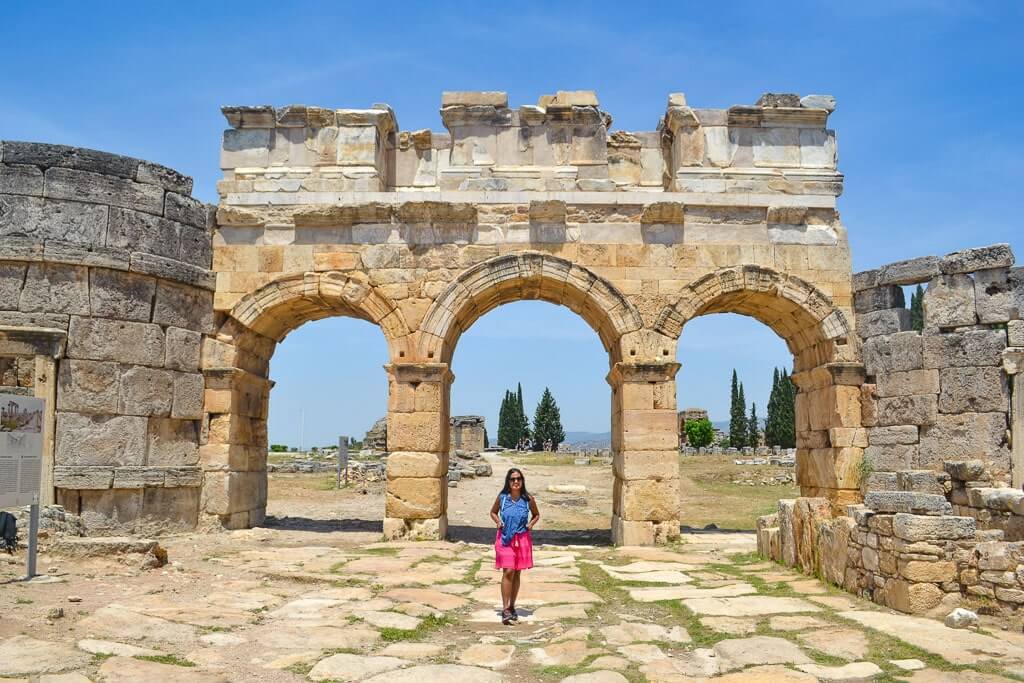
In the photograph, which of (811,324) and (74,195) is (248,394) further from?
(811,324)

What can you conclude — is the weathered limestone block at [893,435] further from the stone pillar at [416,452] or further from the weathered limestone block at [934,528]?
the stone pillar at [416,452]

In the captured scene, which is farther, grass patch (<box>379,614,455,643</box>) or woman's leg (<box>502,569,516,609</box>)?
woman's leg (<box>502,569,516,609</box>)

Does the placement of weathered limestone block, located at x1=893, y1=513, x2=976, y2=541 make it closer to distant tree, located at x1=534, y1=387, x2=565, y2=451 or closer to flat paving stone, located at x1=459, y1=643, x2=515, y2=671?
flat paving stone, located at x1=459, y1=643, x2=515, y2=671

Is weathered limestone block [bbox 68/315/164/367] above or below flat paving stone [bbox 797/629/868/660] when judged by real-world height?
above

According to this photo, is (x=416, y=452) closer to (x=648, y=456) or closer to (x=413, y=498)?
(x=413, y=498)

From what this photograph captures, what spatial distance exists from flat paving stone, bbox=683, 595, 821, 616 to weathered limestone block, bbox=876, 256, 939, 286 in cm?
585

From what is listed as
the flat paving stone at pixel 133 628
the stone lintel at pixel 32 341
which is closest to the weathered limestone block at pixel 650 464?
the flat paving stone at pixel 133 628

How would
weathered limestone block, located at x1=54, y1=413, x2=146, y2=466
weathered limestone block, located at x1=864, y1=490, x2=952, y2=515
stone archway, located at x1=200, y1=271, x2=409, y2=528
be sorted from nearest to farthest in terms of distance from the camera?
weathered limestone block, located at x1=864, y1=490, x2=952, y2=515, weathered limestone block, located at x1=54, y1=413, x2=146, y2=466, stone archway, located at x1=200, y1=271, x2=409, y2=528

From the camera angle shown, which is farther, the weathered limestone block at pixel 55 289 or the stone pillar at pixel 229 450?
the stone pillar at pixel 229 450

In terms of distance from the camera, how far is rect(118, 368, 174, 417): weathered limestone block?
33.8 feet

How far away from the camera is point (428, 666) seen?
4828 millimetres

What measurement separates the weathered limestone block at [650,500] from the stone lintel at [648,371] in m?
1.34

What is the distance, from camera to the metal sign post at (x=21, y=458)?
6586mm

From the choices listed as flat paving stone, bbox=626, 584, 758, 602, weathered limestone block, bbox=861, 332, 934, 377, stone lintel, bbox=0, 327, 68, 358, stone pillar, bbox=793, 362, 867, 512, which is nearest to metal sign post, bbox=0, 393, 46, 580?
stone lintel, bbox=0, 327, 68, 358
